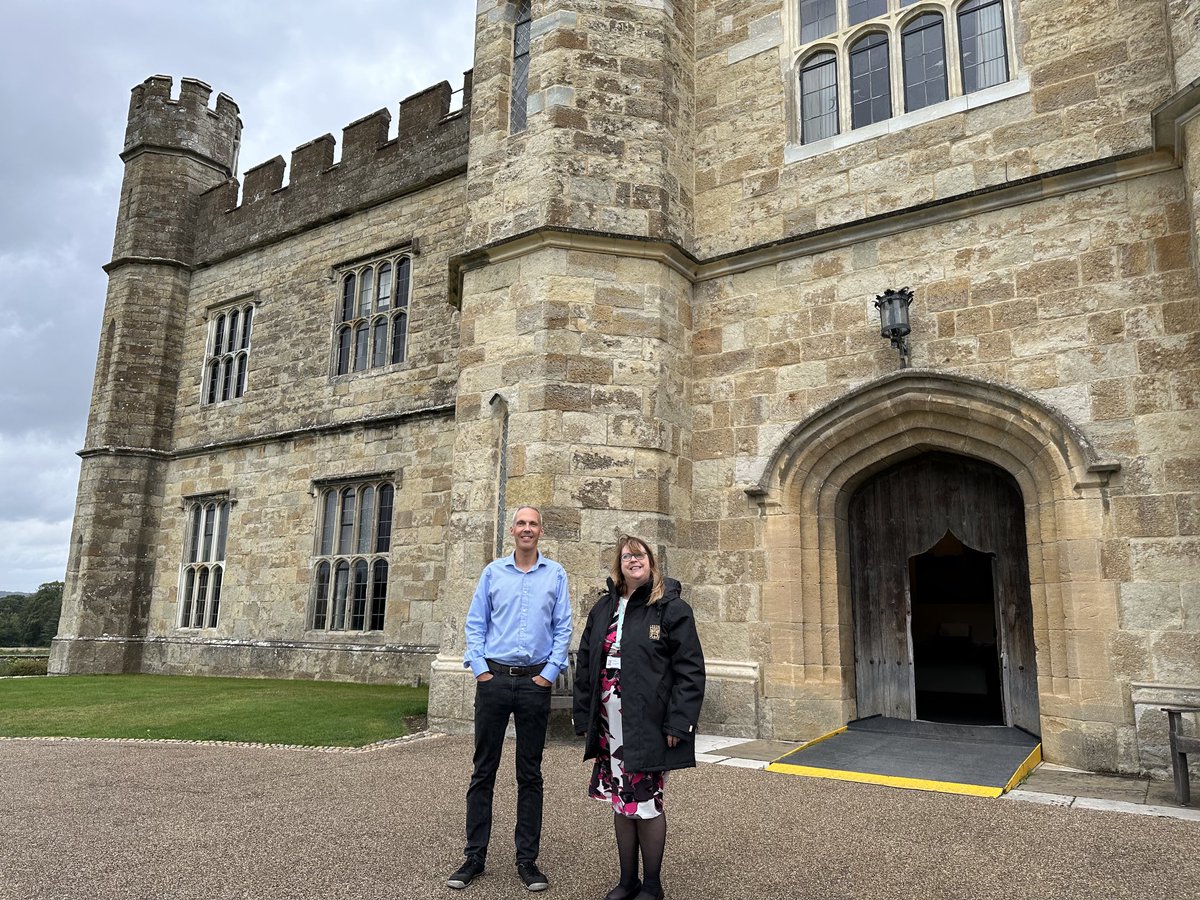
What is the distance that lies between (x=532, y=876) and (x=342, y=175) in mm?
13255

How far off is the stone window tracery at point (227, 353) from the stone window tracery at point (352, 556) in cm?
→ 355

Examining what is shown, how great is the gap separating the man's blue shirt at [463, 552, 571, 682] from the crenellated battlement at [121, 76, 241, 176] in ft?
52.4

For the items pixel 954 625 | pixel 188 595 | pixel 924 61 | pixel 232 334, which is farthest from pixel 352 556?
pixel 924 61

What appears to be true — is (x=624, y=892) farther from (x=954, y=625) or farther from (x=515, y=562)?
(x=954, y=625)

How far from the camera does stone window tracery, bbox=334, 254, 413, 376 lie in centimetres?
1300

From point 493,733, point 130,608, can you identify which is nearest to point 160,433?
point 130,608

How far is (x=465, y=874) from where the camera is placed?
3264 millimetres

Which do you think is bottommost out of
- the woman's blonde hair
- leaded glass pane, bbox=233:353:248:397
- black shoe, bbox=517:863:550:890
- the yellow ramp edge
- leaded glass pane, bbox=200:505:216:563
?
black shoe, bbox=517:863:550:890

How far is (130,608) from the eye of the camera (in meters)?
14.6

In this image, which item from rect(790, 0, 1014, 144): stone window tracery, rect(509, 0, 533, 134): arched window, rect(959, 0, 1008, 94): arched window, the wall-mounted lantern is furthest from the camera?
rect(509, 0, 533, 134): arched window

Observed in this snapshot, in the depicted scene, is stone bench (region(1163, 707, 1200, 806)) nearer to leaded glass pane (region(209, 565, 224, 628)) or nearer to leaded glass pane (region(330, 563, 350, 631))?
leaded glass pane (region(330, 563, 350, 631))

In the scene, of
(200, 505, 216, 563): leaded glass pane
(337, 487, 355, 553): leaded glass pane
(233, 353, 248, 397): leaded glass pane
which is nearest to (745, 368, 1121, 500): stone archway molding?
(337, 487, 355, 553): leaded glass pane

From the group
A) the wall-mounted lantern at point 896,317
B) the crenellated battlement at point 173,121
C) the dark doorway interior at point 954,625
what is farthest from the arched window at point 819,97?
the crenellated battlement at point 173,121

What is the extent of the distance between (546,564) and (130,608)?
13738mm
